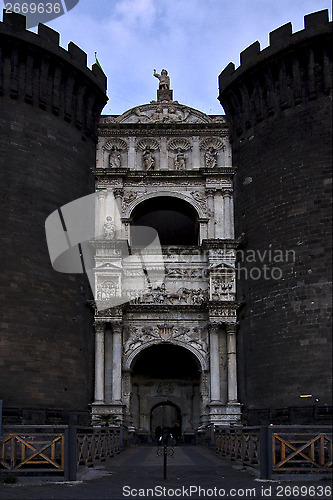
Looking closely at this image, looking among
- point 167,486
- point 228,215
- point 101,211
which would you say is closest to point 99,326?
point 101,211

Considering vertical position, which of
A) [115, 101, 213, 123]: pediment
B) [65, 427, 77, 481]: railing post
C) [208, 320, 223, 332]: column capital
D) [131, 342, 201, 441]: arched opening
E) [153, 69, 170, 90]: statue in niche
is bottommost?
[65, 427, 77, 481]: railing post

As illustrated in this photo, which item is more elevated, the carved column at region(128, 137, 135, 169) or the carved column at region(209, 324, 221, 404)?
the carved column at region(128, 137, 135, 169)

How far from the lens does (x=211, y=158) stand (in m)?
26.9

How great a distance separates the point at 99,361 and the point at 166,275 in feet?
13.6

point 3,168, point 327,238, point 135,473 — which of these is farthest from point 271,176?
point 135,473

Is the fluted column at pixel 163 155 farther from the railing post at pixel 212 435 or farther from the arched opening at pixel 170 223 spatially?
the railing post at pixel 212 435

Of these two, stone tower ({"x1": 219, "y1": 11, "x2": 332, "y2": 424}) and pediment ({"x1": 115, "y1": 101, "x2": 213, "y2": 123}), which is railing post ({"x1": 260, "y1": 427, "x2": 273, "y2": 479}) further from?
pediment ({"x1": 115, "y1": 101, "x2": 213, "y2": 123})

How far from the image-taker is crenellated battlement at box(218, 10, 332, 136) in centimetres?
2448

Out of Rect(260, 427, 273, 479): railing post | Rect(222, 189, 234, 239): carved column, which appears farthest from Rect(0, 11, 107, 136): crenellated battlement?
Rect(260, 427, 273, 479): railing post

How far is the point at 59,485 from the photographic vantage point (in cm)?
1155

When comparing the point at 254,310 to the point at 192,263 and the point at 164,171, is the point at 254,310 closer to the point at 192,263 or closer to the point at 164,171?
the point at 192,263

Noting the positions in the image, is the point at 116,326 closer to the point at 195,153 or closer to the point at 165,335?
the point at 165,335

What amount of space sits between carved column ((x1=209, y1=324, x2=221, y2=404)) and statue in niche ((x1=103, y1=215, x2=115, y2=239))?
17.2 feet

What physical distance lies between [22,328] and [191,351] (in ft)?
21.3
